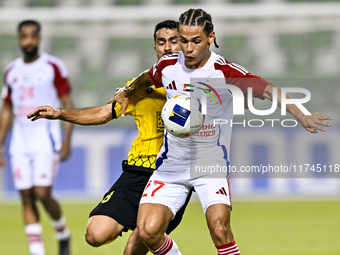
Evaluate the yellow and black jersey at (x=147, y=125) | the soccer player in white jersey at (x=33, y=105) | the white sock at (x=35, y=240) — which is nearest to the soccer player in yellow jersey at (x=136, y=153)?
the yellow and black jersey at (x=147, y=125)

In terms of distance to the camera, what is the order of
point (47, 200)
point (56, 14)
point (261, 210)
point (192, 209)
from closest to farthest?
1. point (47, 200)
2. point (261, 210)
3. point (192, 209)
4. point (56, 14)

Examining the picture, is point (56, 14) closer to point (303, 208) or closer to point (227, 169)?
point (303, 208)

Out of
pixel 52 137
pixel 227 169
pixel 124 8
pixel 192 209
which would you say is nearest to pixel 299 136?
pixel 192 209

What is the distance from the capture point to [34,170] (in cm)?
696

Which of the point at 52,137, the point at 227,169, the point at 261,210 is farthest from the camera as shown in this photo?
the point at 261,210

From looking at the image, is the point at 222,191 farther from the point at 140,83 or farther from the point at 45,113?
the point at 45,113

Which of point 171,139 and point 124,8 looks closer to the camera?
point 171,139

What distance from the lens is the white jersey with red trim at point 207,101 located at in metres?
4.16

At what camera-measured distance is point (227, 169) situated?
4.25m

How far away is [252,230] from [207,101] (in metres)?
4.29

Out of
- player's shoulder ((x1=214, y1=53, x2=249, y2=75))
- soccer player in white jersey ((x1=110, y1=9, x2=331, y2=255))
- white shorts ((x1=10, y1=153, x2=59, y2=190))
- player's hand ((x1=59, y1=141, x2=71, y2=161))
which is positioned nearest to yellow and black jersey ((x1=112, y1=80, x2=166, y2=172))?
soccer player in white jersey ((x1=110, y1=9, x2=331, y2=255))

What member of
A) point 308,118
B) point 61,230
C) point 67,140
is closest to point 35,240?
point 61,230

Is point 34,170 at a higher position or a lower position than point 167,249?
higher

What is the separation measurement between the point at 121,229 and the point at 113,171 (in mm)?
6891
